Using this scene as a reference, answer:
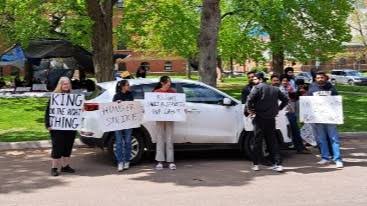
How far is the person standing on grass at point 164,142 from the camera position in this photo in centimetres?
1002

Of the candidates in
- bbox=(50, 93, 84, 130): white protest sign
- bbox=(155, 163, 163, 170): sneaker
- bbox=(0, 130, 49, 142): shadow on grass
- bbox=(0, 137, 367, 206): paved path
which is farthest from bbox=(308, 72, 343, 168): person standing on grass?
bbox=(0, 130, 49, 142): shadow on grass

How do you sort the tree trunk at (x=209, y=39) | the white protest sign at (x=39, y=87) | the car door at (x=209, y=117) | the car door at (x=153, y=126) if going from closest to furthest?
the car door at (x=153, y=126)
the car door at (x=209, y=117)
the tree trunk at (x=209, y=39)
the white protest sign at (x=39, y=87)

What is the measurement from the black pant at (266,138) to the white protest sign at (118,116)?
211cm

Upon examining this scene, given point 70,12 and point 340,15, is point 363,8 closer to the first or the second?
point 340,15

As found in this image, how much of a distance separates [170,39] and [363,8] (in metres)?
39.7

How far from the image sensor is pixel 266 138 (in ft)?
32.4

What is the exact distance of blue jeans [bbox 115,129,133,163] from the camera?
388 inches

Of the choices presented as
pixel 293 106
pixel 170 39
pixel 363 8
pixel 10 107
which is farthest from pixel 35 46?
pixel 363 8

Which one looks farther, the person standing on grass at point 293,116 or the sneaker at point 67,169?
the person standing on grass at point 293,116

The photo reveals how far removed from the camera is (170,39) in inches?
1078

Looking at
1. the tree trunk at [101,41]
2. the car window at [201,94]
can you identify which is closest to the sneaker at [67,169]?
the car window at [201,94]

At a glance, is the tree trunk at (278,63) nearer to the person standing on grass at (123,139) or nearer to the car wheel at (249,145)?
the car wheel at (249,145)

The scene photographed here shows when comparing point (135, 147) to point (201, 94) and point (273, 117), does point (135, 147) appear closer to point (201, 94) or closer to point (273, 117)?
point (201, 94)

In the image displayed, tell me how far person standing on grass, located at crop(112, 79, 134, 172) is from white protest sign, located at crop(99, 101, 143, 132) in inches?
3.7
